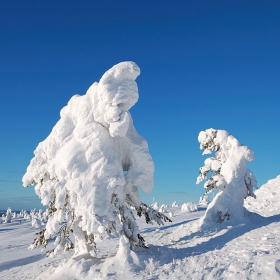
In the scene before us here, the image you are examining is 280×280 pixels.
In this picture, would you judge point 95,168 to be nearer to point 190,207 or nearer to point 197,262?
point 197,262

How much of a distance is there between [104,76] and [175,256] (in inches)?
295

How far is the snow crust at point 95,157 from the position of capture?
12320 mm

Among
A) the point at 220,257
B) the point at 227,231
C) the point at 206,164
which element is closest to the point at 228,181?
the point at 206,164

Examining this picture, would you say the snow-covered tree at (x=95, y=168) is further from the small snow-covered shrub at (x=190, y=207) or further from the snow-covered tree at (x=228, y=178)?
the small snow-covered shrub at (x=190, y=207)

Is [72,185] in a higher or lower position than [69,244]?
higher

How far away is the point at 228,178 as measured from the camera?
19062mm

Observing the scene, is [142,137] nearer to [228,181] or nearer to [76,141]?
[76,141]

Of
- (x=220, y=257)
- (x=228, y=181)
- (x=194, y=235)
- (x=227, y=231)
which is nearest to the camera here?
(x=220, y=257)

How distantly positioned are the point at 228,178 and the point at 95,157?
965 cm

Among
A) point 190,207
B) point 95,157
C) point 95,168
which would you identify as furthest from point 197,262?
point 190,207

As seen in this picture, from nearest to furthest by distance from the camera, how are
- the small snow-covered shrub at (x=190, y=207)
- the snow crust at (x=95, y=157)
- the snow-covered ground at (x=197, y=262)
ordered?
the snow-covered ground at (x=197, y=262), the snow crust at (x=95, y=157), the small snow-covered shrub at (x=190, y=207)

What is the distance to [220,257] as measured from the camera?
441 inches

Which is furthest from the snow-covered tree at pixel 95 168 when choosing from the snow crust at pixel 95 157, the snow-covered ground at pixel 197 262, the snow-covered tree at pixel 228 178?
the snow-covered tree at pixel 228 178

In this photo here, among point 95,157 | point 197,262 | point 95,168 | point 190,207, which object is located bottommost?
point 197,262
